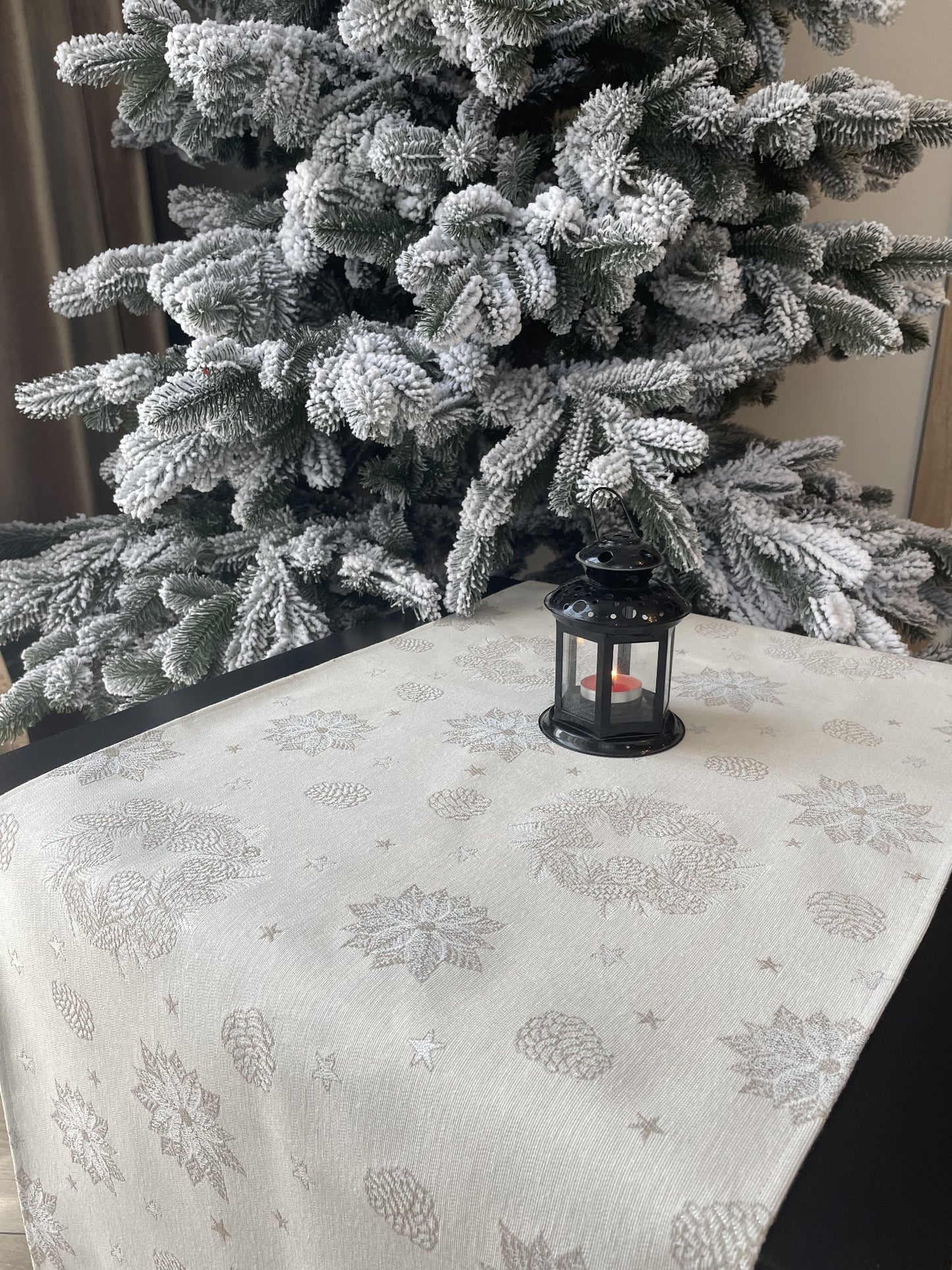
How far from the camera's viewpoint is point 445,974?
0.44 m

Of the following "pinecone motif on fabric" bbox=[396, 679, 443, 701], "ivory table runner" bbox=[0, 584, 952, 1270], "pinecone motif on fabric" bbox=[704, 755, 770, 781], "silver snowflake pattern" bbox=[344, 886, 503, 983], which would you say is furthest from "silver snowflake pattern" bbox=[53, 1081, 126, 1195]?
"pinecone motif on fabric" bbox=[704, 755, 770, 781]

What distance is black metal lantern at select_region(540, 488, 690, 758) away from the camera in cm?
65

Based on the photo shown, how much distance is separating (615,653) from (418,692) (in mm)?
172

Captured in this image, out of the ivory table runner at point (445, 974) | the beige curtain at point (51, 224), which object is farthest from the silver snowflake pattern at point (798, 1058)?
the beige curtain at point (51, 224)

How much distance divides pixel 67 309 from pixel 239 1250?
963mm

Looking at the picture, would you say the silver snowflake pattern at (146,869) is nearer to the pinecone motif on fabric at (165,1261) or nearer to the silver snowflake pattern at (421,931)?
the silver snowflake pattern at (421,931)

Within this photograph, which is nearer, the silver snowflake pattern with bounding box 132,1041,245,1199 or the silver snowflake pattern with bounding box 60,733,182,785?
the silver snowflake pattern with bounding box 132,1041,245,1199

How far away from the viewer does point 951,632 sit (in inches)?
63.8

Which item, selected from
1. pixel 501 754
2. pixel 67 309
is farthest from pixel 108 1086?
pixel 67 309

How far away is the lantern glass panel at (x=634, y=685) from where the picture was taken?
674mm

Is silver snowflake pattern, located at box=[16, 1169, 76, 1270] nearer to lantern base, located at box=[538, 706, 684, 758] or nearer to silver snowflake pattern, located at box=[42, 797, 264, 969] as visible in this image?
silver snowflake pattern, located at box=[42, 797, 264, 969]

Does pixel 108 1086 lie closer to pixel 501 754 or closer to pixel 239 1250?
pixel 239 1250

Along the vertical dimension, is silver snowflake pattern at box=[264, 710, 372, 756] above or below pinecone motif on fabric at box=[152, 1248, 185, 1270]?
above

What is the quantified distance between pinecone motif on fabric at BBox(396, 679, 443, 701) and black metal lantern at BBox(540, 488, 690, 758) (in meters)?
0.10
